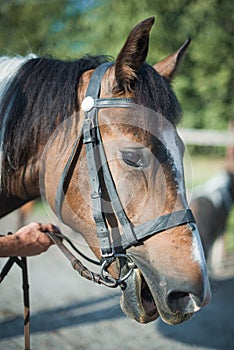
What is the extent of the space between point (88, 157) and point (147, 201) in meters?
0.29

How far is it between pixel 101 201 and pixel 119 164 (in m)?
0.16

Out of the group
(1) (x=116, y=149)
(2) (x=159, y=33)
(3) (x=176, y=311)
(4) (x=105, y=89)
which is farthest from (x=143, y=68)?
(2) (x=159, y=33)

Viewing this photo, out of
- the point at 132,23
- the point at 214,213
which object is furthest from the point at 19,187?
the point at 132,23

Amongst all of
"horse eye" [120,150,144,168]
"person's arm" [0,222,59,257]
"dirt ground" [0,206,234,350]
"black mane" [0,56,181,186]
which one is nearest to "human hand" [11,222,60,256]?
"person's arm" [0,222,59,257]

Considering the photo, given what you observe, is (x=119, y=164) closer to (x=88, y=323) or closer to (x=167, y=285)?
(x=167, y=285)

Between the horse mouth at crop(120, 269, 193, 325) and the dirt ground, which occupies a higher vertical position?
the horse mouth at crop(120, 269, 193, 325)

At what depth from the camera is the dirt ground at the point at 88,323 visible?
288cm

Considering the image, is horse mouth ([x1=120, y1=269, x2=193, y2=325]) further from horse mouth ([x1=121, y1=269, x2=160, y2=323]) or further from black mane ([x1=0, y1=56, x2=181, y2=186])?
black mane ([x1=0, y1=56, x2=181, y2=186])

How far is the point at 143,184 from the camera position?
154 centimetres

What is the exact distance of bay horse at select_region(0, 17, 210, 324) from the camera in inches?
59.4

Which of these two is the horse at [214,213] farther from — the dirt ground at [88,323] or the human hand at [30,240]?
the human hand at [30,240]

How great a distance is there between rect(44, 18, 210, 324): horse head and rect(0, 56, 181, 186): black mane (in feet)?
0.07

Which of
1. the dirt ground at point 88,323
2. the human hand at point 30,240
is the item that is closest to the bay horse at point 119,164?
the human hand at point 30,240

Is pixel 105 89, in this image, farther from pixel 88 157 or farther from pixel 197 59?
pixel 197 59
